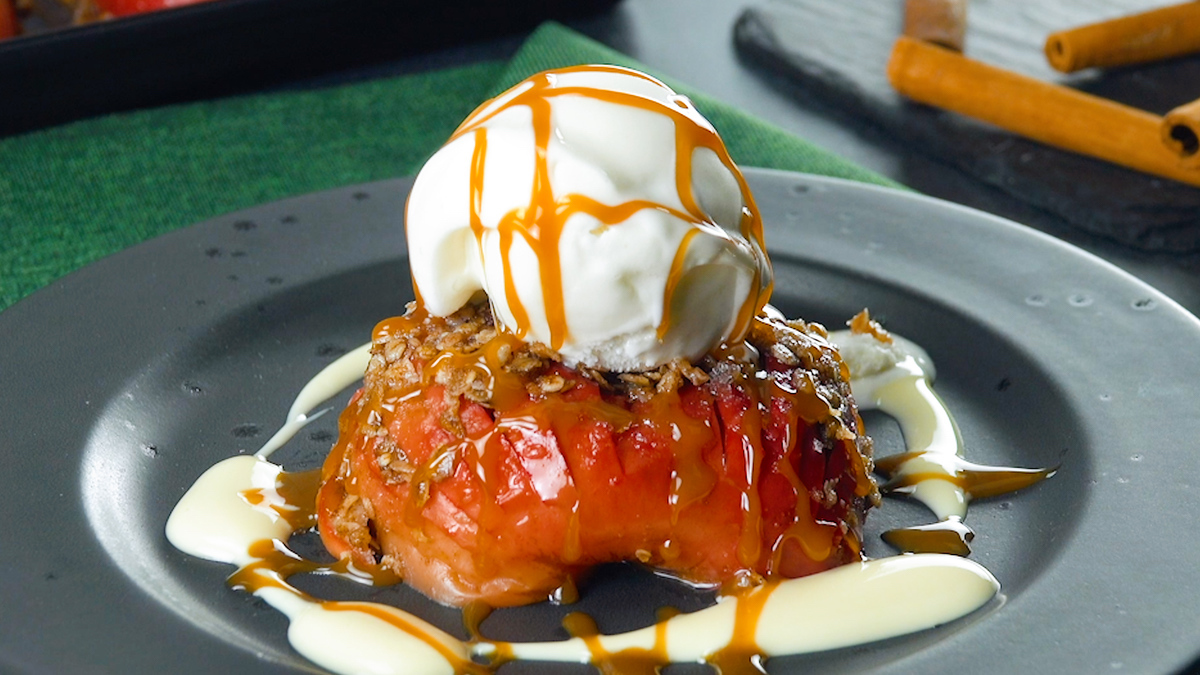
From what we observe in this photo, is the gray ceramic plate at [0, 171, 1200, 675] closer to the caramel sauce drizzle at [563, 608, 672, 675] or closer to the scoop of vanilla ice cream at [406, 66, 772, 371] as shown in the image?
the caramel sauce drizzle at [563, 608, 672, 675]

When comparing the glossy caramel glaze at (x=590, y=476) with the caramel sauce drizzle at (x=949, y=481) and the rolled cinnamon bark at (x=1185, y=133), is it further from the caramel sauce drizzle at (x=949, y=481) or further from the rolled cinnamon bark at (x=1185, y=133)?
the rolled cinnamon bark at (x=1185, y=133)

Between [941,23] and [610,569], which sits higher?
[941,23]

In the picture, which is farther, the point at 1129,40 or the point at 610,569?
the point at 1129,40

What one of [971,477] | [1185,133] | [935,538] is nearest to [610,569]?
[935,538]

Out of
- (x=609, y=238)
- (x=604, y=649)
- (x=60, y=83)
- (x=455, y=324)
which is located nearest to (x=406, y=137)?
(x=60, y=83)

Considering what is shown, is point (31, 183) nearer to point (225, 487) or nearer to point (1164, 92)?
point (225, 487)

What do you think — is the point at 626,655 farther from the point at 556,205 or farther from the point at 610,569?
the point at 556,205
